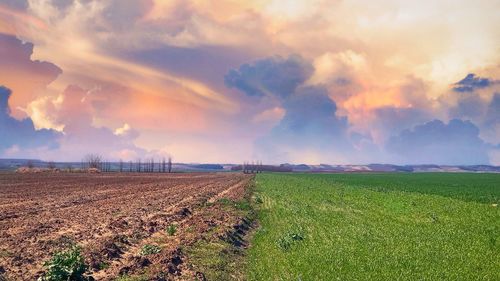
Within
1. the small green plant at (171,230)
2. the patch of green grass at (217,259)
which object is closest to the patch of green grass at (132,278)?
the patch of green grass at (217,259)

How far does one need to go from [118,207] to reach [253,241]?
15689mm

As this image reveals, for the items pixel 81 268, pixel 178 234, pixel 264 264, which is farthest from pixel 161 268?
pixel 178 234

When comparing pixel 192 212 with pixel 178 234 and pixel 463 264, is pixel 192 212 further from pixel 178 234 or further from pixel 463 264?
pixel 463 264

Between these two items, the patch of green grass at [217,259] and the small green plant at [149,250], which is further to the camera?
the small green plant at [149,250]

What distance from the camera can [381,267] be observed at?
13.7m

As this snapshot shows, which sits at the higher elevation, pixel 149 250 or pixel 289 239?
pixel 289 239

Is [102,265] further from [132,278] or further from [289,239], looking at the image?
[289,239]

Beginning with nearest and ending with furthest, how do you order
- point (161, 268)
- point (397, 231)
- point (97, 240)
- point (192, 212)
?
point (161, 268) → point (97, 240) → point (397, 231) → point (192, 212)

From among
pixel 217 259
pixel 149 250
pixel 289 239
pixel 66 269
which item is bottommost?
pixel 217 259

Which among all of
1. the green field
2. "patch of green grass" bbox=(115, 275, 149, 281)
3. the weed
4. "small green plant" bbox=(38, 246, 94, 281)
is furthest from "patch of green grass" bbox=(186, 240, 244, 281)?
"small green plant" bbox=(38, 246, 94, 281)

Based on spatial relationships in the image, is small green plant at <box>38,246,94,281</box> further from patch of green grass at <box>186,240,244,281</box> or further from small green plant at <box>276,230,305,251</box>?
small green plant at <box>276,230,305,251</box>

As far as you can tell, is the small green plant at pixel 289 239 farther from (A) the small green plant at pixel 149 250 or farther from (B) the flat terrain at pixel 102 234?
(A) the small green plant at pixel 149 250

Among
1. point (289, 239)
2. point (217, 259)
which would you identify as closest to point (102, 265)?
point (217, 259)

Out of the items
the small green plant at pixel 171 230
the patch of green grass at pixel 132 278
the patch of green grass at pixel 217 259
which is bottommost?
the patch of green grass at pixel 217 259
